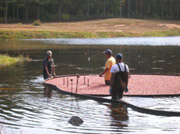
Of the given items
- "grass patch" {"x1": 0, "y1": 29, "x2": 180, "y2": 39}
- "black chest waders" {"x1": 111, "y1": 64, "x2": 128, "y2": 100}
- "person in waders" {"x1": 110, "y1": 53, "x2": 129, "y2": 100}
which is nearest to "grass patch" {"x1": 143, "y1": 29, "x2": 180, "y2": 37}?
"grass patch" {"x1": 0, "y1": 29, "x2": 180, "y2": 39}

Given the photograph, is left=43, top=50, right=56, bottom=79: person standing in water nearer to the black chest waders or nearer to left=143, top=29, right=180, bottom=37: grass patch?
the black chest waders

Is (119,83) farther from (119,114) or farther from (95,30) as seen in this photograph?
(95,30)

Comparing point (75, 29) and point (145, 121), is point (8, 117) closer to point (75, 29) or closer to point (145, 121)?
point (145, 121)

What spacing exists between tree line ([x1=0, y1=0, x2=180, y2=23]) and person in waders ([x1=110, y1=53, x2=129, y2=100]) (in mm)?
94079

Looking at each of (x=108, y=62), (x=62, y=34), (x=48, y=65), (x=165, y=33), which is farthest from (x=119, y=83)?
(x=165, y=33)

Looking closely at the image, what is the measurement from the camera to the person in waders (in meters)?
15.6

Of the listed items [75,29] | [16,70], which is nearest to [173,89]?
[16,70]

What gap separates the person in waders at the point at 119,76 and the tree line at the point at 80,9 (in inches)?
3704

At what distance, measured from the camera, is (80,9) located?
130 meters

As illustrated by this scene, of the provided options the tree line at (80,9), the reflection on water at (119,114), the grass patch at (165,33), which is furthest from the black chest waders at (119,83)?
the tree line at (80,9)

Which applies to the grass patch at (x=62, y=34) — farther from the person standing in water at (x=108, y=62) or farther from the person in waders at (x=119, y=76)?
the person in waders at (x=119, y=76)

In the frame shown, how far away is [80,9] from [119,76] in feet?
379

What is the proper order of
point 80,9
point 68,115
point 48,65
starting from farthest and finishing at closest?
point 80,9, point 48,65, point 68,115

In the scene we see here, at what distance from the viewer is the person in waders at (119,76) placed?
51.1 feet
